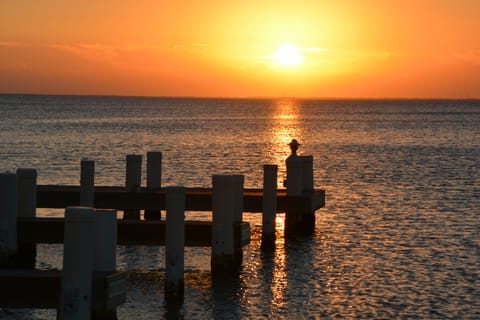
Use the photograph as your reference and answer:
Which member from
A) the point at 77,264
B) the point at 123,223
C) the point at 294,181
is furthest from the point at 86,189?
the point at 77,264

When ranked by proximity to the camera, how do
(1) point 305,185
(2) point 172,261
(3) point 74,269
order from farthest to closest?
(1) point 305,185, (2) point 172,261, (3) point 74,269

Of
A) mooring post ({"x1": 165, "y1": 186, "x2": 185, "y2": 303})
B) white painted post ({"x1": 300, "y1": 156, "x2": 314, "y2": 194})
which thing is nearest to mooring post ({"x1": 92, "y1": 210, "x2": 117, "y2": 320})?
mooring post ({"x1": 165, "y1": 186, "x2": 185, "y2": 303})

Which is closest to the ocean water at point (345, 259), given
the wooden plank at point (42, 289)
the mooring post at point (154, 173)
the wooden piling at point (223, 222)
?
the wooden piling at point (223, 222)

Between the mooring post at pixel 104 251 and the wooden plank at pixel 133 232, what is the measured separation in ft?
19.6

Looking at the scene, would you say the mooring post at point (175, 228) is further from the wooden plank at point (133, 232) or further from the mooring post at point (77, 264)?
the mooring post at point (77, 264)

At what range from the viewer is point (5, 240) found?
21156 mm

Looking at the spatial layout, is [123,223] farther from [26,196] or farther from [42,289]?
[42,289]

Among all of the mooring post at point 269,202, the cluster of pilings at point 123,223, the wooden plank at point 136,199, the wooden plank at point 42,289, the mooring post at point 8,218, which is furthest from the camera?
the wooden plank at point 136,199

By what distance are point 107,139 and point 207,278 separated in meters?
74.0

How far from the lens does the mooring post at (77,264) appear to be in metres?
14.1

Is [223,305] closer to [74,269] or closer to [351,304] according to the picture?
[351,304]

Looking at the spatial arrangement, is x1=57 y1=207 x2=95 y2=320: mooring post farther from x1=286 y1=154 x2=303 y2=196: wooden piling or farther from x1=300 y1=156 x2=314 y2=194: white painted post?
x1=300 y1=156 x2=314 y2=194: white painted post

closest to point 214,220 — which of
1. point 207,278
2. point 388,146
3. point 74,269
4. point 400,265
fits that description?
point 207,278

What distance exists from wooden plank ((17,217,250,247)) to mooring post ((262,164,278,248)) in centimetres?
347
